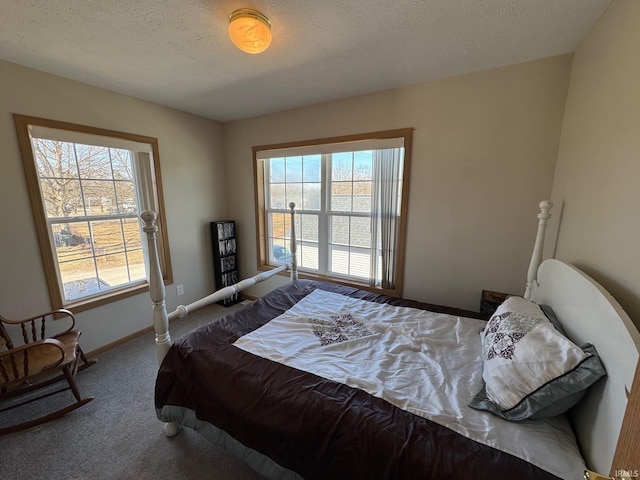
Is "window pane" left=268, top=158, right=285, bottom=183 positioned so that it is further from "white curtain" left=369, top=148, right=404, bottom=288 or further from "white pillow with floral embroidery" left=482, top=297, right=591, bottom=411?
"white pillow with floral embroidery" left=482, top=297, right=591, bottom=411

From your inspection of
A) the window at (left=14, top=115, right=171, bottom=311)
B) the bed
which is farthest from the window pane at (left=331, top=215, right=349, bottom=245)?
the window at (left=14, top=115, right=171, bottom=311)

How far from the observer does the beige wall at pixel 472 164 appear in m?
1.81

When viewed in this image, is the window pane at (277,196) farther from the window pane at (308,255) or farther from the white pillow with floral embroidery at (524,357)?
the white pillow with floral embroidery at (524,357)

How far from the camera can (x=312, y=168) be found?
2.85m

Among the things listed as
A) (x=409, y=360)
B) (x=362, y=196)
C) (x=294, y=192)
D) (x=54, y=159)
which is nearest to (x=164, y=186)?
(x=54, y=159)

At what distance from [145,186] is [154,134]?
1.79 ft

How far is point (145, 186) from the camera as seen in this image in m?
2.60

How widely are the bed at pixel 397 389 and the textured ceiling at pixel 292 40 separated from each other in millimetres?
1044

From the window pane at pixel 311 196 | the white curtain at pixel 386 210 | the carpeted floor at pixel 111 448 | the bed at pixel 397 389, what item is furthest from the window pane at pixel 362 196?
the carpeted floor at pixel 111 448

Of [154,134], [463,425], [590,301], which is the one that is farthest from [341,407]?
[154,134]

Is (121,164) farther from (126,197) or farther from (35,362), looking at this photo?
(35,362)

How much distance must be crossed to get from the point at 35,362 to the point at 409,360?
236 centimetres

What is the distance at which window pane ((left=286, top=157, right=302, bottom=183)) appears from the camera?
294 cm

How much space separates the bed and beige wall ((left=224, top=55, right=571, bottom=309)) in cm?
44
